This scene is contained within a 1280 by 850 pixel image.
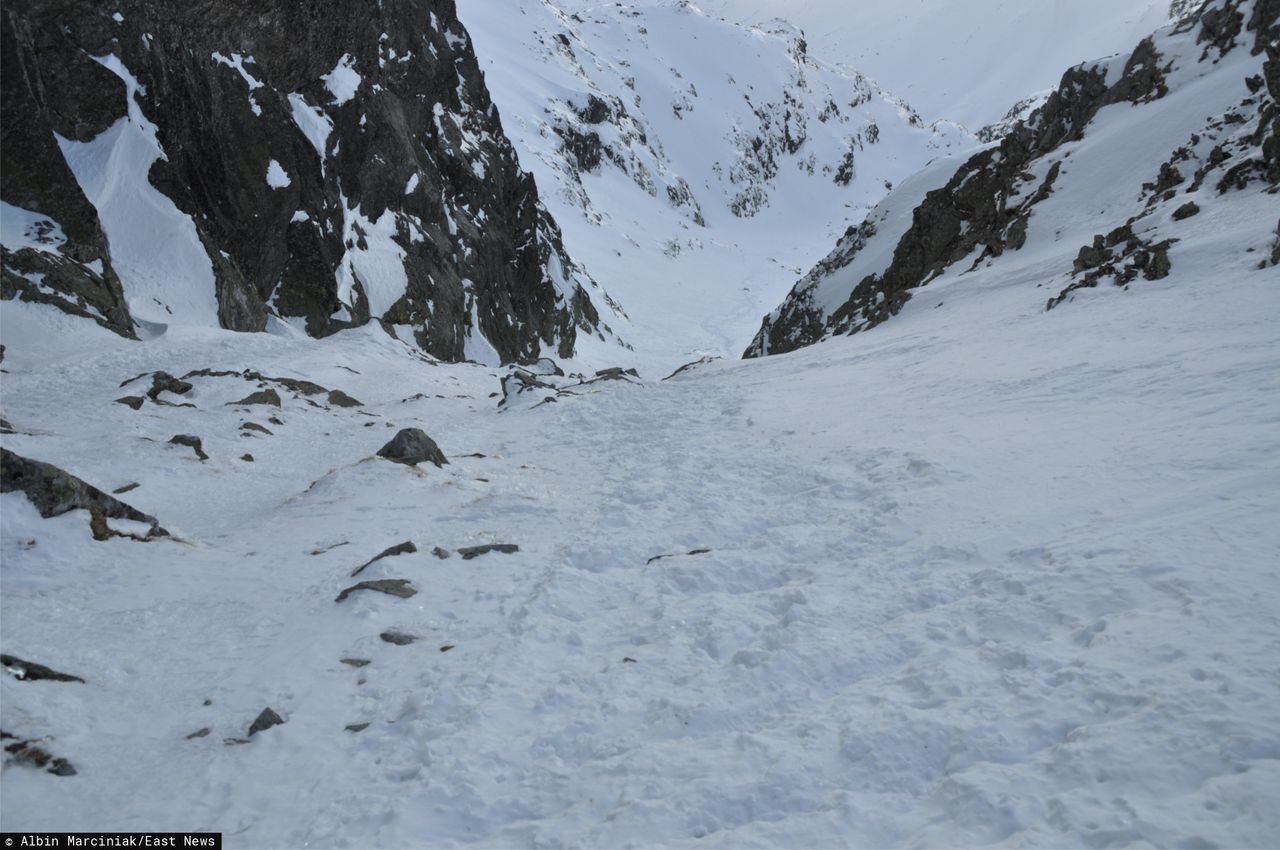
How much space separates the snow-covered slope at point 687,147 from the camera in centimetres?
8288

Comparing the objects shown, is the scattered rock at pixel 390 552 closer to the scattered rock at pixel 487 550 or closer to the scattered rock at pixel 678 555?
the scattered rock at pixel 487 550

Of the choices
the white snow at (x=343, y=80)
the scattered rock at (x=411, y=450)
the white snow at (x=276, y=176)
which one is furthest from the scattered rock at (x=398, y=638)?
the white snow at (x=343, y=80)

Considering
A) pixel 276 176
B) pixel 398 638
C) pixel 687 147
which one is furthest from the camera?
pixel 687 147

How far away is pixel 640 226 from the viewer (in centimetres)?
9806

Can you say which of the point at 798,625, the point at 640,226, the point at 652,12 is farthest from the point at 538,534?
the point at 652,12

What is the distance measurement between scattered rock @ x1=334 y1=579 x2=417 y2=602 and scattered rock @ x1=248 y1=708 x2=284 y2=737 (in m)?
2.10

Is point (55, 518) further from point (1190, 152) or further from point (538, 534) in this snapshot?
point (1190, 152)

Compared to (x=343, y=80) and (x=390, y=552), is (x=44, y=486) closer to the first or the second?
(x=390, y=552)

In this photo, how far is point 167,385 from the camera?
18.5m

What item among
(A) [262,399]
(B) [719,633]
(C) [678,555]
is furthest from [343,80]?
(B) [719,633]

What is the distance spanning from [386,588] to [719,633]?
3.70 m

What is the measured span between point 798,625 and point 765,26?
19501 cm

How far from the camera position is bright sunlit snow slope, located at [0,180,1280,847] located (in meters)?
5.22

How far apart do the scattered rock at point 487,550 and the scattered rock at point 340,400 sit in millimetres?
13217
